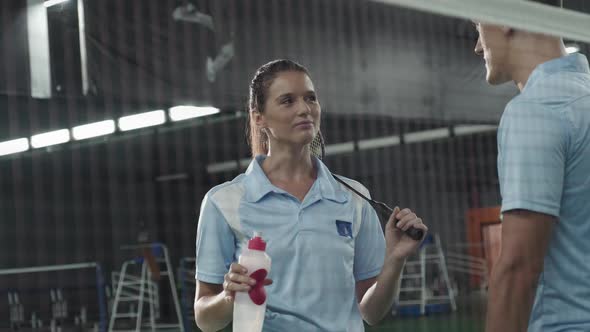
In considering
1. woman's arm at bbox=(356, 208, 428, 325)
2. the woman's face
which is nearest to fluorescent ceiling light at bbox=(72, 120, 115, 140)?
the woman's face

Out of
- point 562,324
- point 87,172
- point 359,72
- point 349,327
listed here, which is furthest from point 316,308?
point 87,172

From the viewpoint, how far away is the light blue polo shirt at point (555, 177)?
4.20 ft

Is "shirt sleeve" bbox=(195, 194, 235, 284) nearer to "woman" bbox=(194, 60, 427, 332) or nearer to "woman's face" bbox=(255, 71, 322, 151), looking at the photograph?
"woman" bbox=(194, 60, 427, 332)

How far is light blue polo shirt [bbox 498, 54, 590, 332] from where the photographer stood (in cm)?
128

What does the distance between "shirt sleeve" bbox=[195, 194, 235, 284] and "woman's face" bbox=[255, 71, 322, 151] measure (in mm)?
242

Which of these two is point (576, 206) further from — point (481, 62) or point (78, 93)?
point (481, 62)

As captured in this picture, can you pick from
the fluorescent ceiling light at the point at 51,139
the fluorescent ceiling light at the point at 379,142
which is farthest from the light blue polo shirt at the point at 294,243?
the fluorescent ceiling light at the point at 379,142

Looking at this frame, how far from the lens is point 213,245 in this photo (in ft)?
6.33

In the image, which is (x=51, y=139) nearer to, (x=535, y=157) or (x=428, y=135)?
(x=428, y=135)

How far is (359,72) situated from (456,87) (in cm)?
141

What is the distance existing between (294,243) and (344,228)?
5.8 inches

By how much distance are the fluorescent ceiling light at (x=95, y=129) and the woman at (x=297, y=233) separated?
9900 mm

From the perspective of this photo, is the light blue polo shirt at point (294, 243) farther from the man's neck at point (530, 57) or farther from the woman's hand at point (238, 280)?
the man's neck at point (530, 57)

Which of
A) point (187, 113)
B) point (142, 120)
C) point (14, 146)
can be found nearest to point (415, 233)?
point (187, 113)
